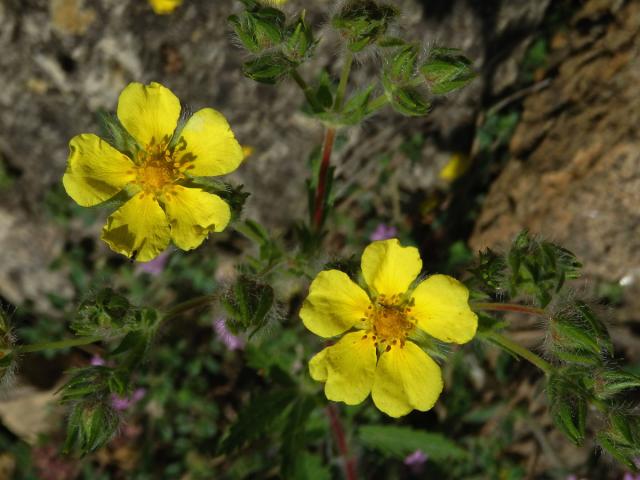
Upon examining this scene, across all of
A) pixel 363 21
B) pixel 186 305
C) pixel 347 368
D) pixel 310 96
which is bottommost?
pixel 186 305

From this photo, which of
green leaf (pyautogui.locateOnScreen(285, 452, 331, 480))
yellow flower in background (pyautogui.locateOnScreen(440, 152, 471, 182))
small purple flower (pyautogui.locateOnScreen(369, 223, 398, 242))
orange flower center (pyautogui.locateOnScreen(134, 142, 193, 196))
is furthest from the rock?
orange flower center (pyautogui.locateOnScreen(134, 142, 193, 196))

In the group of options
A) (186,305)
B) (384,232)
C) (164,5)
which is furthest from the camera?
(384,232)

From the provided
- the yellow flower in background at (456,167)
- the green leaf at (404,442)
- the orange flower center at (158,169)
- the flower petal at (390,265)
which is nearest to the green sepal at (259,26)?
the orange flower center at (158,169)

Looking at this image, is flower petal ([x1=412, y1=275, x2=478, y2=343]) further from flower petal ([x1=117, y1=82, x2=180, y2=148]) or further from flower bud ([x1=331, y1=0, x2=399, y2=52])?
flower petal ([x1=117, y1=82, x2=180, y2=148])

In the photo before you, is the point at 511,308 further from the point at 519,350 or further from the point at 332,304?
the point at 332,304

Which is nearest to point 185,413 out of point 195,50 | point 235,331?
point 235,331

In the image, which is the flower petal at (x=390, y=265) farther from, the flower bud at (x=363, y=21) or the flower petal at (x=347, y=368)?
the flower bud at (x=363, y=21)

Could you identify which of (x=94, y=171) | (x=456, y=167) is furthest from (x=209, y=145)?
(x=456, y=167)
